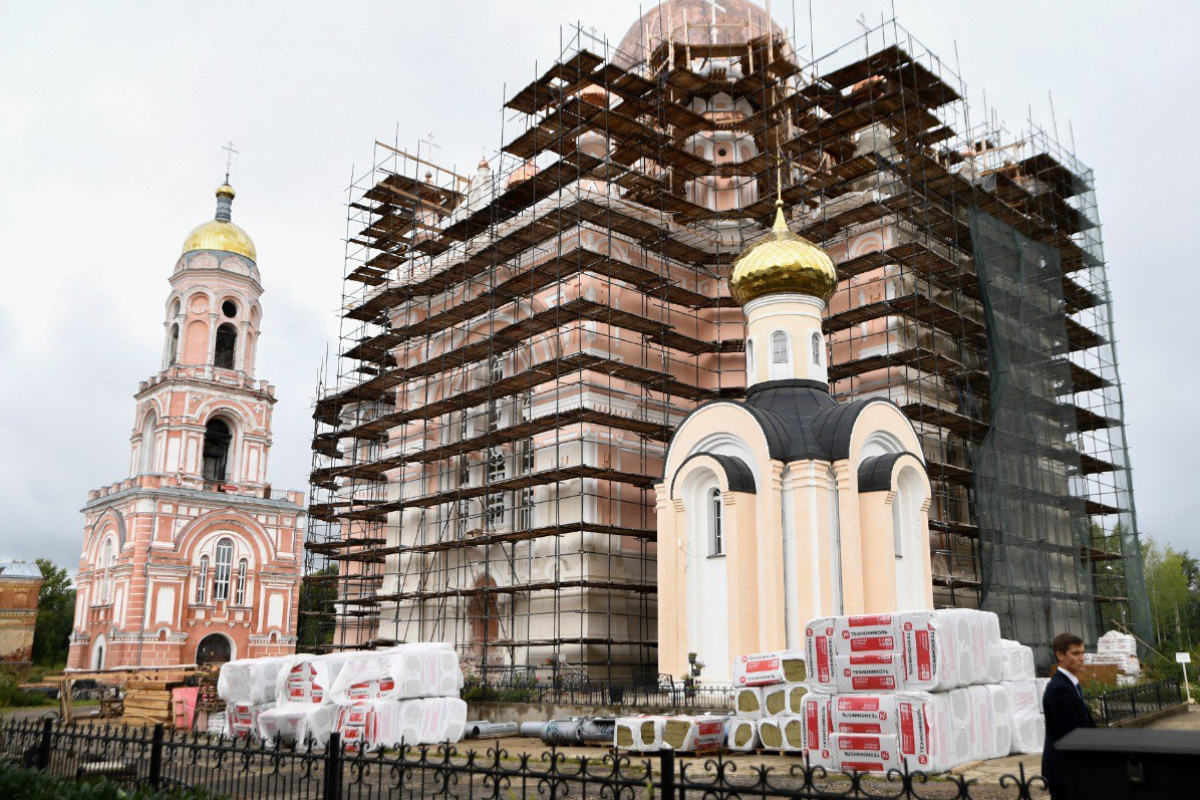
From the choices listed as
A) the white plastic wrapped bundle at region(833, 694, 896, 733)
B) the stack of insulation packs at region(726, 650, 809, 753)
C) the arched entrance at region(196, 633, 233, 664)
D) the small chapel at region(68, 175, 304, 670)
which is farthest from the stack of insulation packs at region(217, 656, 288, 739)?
the arched entrance at region(196, 633, 233, 664)

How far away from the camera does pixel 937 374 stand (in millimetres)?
19734

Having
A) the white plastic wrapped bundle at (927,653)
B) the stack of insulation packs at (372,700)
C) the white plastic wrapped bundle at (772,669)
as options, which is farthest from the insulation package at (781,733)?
the stack of insulation packs at (372,700)

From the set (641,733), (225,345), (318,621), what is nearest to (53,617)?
(225,345)

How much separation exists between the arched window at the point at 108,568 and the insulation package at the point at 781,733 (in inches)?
1036

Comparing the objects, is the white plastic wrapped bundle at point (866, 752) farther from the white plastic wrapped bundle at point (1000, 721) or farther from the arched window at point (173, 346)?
the arched window at point (173, 346)

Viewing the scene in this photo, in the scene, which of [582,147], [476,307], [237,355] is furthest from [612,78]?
[237,355]

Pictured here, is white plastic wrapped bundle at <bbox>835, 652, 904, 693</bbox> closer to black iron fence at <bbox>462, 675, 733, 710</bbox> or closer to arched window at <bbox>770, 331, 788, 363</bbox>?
black iron fence at <bbox>462, 675, 733, 710</bbox>

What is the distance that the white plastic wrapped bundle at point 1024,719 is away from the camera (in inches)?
418

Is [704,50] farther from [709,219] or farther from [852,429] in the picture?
[852,429]

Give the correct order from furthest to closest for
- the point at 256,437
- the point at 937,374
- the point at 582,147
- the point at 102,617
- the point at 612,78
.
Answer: the point at 256,437, the point at 102,617, the point at 582,147, the point at 612,78, the point at 937,374

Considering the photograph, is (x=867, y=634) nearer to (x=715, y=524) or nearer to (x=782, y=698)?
(x=782, y=698)

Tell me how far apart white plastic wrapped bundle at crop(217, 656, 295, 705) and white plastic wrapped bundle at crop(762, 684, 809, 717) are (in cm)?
690

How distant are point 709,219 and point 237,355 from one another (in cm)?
1863

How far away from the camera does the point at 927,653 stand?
363 inches
